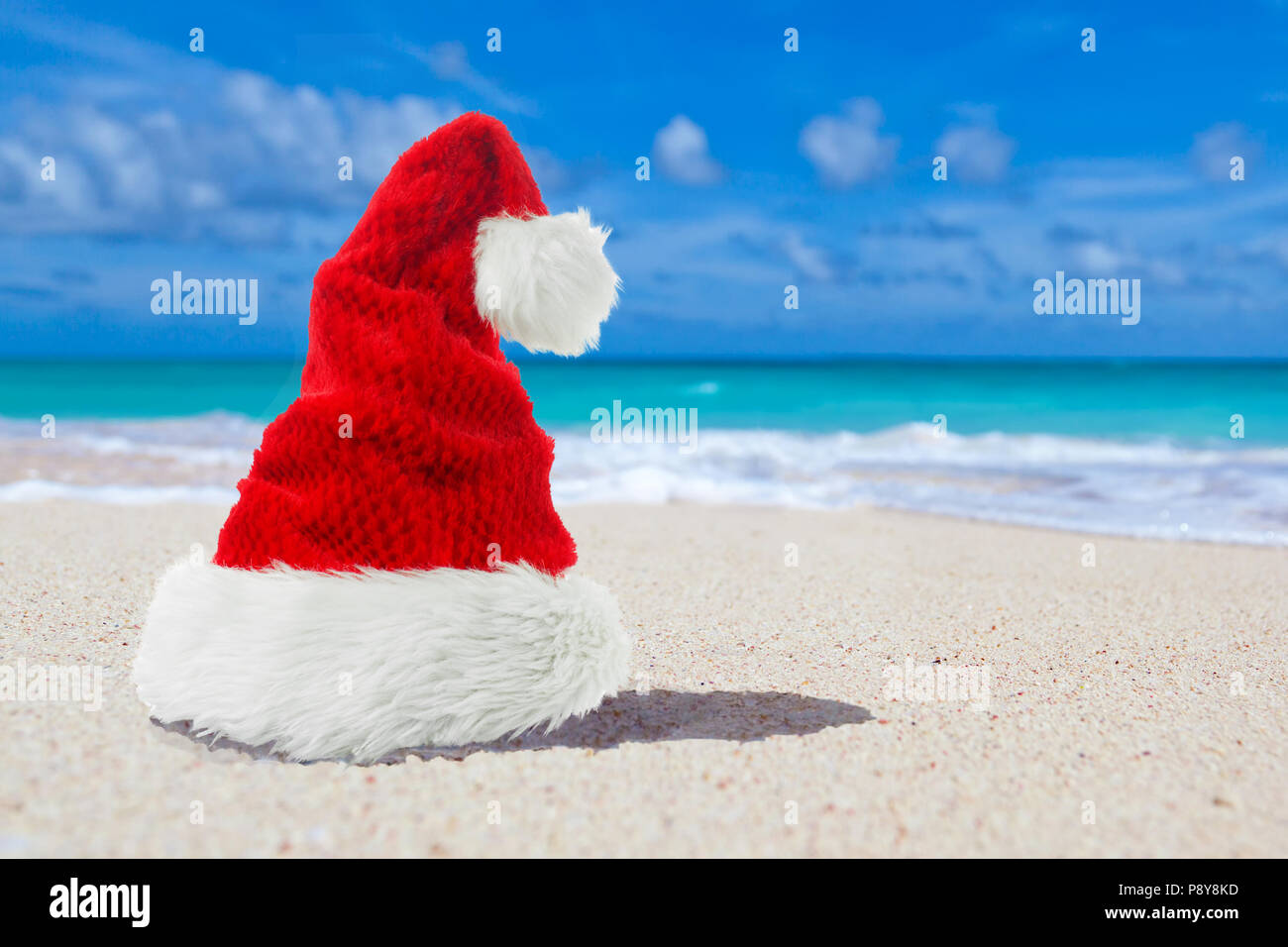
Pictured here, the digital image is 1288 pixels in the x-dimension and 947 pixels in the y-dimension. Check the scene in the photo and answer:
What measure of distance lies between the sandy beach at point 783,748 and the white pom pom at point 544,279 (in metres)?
1.30

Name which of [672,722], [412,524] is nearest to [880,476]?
[672,722]

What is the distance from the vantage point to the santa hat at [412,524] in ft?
8.16

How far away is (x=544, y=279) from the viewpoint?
2684mm

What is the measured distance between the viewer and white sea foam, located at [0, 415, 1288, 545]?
9094 millimetres

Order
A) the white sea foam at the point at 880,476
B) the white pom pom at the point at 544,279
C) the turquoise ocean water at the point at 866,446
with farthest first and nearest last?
the turquoise ocean water at the point at 866,446
the white sea foam at the point at 880,476
the white pom pom at the point at 544,279

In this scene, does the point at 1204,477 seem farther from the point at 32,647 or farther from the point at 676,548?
the point at 32,647

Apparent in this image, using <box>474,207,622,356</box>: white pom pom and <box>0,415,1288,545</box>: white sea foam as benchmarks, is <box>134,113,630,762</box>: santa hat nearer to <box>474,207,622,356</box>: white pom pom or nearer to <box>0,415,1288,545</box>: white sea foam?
<box>474,207,622,356</box>: white pom pom

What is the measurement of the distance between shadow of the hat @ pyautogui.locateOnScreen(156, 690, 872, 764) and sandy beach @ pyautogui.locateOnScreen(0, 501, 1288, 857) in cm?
1

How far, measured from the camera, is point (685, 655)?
3988 millimetres

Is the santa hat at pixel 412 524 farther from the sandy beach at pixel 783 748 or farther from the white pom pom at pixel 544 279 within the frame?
the sandy beach at pixel 783 748

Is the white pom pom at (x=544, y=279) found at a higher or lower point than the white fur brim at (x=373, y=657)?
higher

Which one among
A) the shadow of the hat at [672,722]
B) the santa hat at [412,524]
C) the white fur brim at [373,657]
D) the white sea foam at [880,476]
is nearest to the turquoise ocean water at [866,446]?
the white sea foam at [880,476]

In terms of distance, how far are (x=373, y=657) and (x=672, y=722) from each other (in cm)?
111

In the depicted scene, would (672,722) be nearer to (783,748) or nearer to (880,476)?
(783,748)
